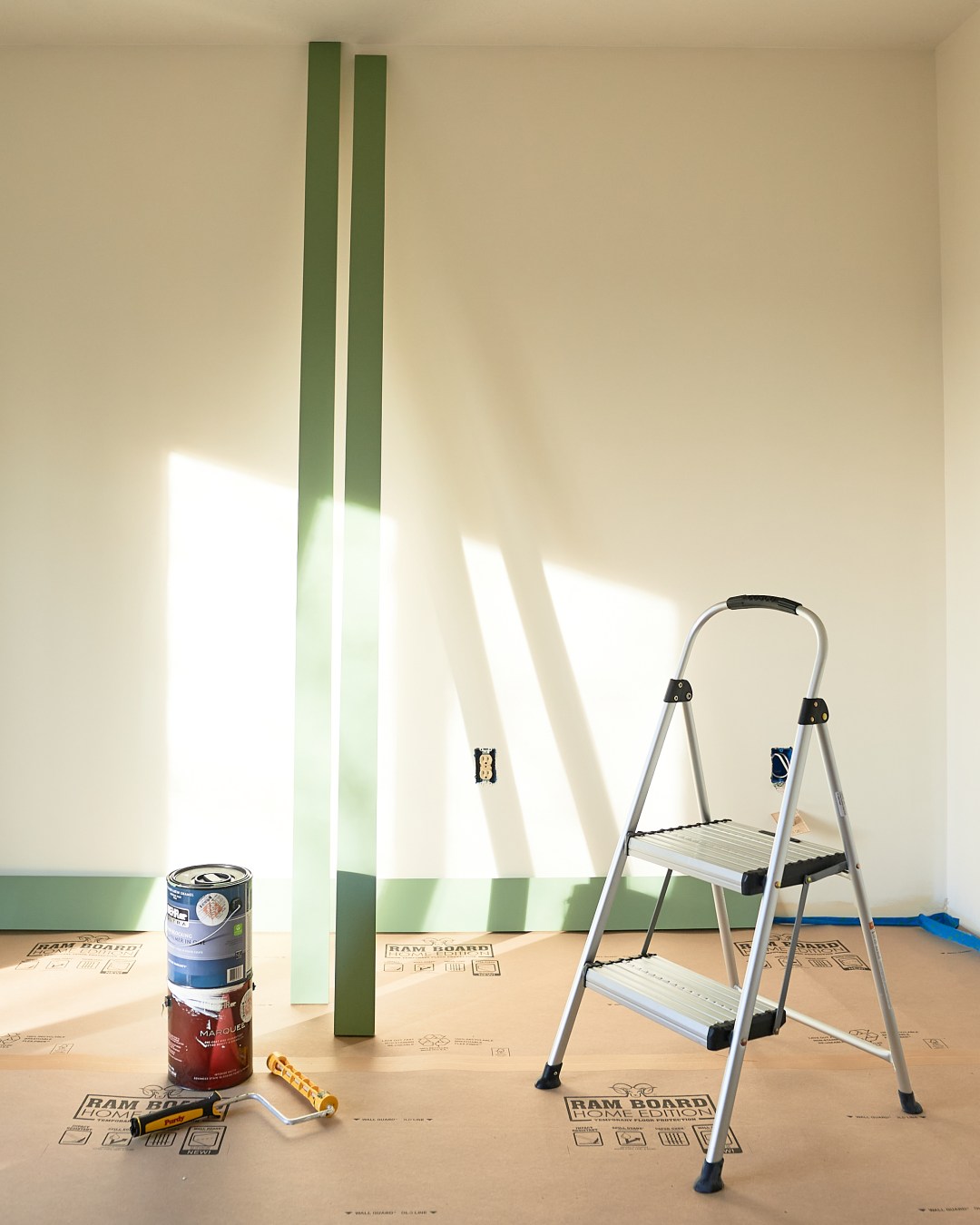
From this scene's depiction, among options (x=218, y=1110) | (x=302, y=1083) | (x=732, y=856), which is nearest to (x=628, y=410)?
(x=732, y=856)

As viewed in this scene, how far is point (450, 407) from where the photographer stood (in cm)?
325

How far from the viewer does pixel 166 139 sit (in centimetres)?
322

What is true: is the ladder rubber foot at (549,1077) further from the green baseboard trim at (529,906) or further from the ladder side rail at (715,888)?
the green baseboard trim at (529,906)

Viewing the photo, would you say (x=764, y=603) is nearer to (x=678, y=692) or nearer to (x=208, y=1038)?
(x=678, y=692)

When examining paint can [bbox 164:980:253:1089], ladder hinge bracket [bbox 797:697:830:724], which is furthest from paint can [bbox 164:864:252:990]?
ladder hinge bracket [bbox 797:697:830:724]

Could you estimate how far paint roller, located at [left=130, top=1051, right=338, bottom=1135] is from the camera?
6.66 feet

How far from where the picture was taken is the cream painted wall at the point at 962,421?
3131mm

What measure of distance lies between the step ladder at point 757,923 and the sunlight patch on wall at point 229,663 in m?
1.40

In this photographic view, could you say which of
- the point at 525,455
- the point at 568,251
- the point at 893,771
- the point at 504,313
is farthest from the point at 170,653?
the point at 893,771

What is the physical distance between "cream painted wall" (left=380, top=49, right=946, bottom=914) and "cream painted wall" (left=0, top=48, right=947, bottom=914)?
0.01 m

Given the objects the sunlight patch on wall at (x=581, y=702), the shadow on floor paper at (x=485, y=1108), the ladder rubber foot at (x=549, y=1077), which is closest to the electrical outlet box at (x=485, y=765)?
the sunlight patch on wall at (x=581, y=702)

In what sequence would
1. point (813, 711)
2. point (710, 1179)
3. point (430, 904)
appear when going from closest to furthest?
point (710, 1179), point (813, 711), point (430, 904)

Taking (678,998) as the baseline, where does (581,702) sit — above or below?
above

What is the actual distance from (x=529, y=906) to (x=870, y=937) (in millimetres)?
1338
